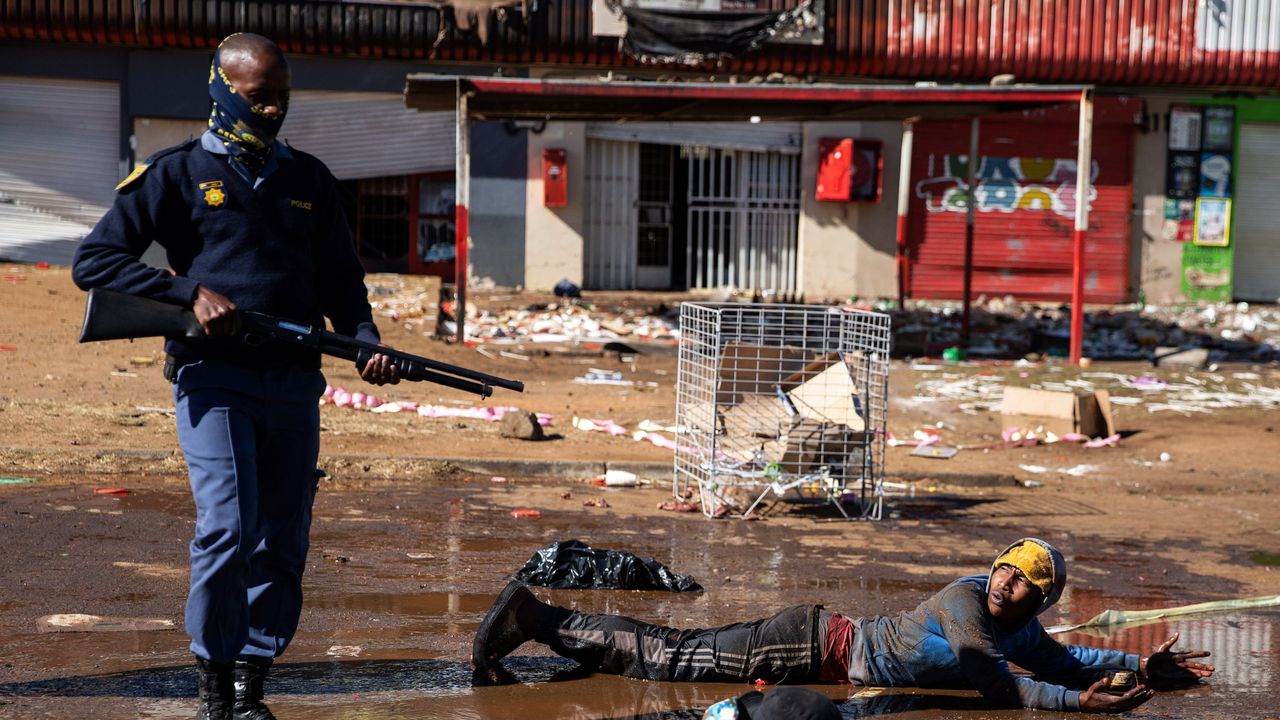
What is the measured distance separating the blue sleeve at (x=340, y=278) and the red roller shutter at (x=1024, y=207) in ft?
66.4

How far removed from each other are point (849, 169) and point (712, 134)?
8.05 ft

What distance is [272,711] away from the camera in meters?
4.30

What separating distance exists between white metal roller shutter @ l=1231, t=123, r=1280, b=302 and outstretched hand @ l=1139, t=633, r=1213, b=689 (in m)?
21.4

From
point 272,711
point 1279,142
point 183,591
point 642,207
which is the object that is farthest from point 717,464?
point 1279,142

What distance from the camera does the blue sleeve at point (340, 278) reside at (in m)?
4.31

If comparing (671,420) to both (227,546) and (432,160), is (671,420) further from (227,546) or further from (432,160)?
(432,160)

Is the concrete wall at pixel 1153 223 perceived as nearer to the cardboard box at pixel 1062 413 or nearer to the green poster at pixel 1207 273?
the green poster at pixel 1207 273

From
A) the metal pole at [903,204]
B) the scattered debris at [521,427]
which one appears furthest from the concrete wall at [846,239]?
the scattered debris at [521,427]

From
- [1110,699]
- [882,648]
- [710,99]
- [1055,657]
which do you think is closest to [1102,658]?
[1055,657]

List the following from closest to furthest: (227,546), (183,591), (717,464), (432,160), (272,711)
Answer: (227,546)
(272,711)
(183,591)
(717,464)
(432,160)

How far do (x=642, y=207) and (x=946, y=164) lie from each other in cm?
547

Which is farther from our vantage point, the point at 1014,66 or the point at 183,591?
the point at 1014,66

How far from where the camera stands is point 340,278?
4.41m

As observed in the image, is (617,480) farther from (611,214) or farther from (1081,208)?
(611,214)
